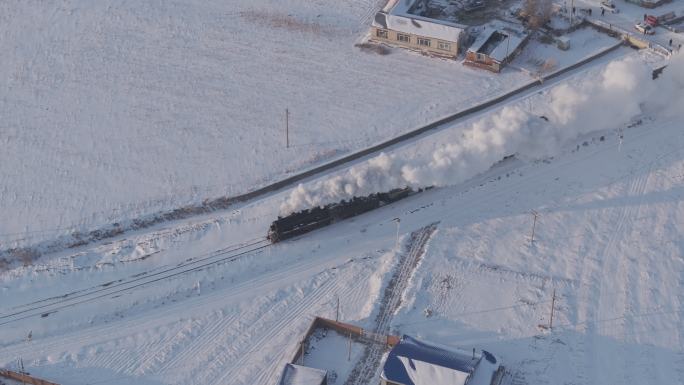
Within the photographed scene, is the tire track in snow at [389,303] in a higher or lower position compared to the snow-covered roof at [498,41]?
lower

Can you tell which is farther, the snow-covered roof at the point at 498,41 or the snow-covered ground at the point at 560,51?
the snow-covered roof at the point at 498,41

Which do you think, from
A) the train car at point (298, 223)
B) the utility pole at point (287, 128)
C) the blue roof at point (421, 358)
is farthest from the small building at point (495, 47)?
the blue roof at point (421, 358)

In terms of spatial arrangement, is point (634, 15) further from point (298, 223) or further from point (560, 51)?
point (298, 223)

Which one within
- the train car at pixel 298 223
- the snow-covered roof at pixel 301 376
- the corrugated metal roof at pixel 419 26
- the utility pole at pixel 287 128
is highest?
the corrugated metal roof at pixel 419 26

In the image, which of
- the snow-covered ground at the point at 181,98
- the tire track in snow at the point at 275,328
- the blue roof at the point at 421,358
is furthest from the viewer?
the snow-covered ground at the point at 181,98

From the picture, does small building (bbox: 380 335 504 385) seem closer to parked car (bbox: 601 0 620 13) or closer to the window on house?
the window on house

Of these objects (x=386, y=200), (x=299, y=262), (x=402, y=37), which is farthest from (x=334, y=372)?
(x=402, y=37)

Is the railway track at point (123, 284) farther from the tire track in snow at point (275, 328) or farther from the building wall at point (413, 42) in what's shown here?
the building wall at point (413, 42)
